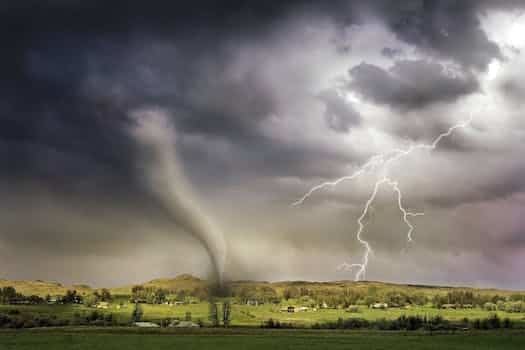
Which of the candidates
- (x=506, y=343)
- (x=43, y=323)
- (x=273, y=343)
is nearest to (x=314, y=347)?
(x=273, y=343)

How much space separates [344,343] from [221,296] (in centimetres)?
12702

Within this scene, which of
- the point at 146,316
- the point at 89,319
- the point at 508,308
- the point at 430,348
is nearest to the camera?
the point at 430,348

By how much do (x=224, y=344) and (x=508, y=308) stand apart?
142m

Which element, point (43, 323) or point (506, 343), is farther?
point (43, 323)

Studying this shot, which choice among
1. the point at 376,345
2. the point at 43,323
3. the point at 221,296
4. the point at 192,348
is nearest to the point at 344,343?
the point at 376,345

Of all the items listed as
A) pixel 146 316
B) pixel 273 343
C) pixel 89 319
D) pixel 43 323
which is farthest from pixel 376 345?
pixel 146 316

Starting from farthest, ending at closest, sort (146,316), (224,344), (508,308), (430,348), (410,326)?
(508,308) → (146,316) → (410,326) → (224,344) → (430,348)

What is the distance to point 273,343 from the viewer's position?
67.1 metres

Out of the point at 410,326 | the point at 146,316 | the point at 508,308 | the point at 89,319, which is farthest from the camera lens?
the point at 508,308

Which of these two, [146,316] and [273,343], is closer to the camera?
[273,343]

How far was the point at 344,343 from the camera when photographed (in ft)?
222

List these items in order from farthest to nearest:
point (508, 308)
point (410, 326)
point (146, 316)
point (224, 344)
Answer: point (508, 308) < point (146, 316) < point (410, 326) < point (224, 344)

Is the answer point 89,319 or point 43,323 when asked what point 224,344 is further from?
point 89,319

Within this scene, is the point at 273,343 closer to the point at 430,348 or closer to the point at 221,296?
the point at 430,348
